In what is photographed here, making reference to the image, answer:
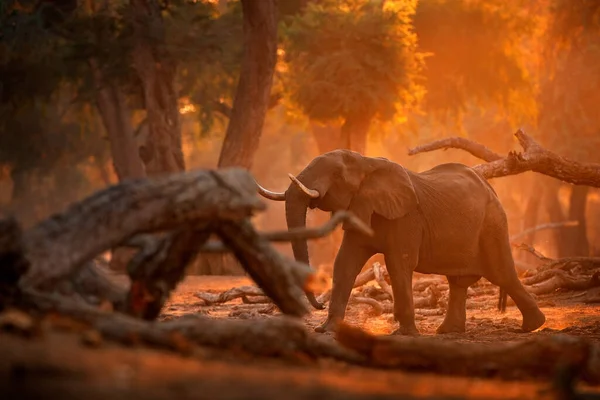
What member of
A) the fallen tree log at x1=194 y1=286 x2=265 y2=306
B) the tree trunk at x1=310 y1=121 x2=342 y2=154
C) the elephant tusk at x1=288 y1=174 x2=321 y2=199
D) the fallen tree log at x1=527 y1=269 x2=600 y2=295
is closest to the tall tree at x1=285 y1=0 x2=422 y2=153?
the tree trunk at x1=310 y1=121 x2=342 y2=154

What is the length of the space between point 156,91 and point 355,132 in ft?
16.1

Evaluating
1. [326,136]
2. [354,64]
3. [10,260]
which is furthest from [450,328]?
[326,136]

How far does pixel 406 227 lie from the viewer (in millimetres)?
11906

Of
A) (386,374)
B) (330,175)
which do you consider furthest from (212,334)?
(330,175)

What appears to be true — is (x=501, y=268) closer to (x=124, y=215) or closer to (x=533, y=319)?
(x=533, y=319)

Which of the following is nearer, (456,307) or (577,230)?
(456,307)

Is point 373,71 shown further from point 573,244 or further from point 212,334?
point 212,334

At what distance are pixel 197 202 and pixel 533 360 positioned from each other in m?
2.33

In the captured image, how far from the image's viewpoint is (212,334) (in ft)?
19.8

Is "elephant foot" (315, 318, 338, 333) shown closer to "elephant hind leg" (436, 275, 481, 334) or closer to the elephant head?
the elephant head

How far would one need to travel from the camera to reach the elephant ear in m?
11.7

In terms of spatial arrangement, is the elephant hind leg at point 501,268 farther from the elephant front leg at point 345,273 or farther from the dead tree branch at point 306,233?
the dead tree branch at point 306,233

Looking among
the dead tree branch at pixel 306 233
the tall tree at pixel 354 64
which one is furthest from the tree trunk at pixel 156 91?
the dead tree branch at pixel 306 233

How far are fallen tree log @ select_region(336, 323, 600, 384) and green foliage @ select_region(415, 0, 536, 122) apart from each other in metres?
23.4
